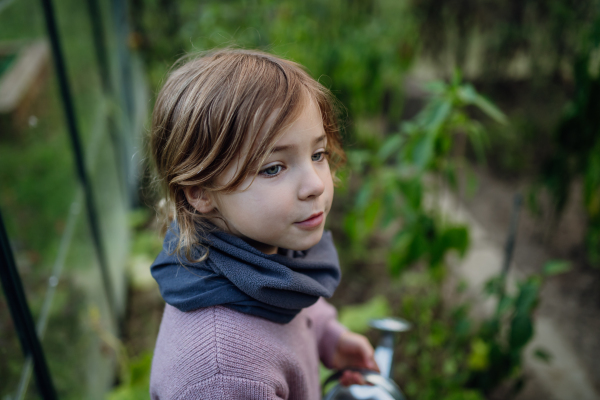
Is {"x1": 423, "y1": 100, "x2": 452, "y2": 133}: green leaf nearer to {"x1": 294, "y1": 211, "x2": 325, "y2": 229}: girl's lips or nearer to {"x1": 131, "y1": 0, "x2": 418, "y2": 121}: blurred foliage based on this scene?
{"x1": 131, "y1": 0, "x2": 418, "y2": 121}: blurred foliage

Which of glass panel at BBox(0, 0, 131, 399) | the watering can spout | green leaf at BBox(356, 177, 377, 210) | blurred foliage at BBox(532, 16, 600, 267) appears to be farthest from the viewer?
green leaf at BBox(356, 177, 377, 210)

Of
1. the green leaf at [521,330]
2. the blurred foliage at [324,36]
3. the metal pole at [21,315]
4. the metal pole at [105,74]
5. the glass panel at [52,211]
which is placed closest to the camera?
the metal pole at [21,315]

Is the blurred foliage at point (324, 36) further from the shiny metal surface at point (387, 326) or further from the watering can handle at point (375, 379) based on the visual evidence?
the watering can handle at point (375, 379)

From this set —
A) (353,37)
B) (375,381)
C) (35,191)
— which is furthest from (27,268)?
(353,37)

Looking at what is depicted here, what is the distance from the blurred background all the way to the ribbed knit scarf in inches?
10.1

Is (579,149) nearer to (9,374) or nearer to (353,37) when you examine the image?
(353,37)

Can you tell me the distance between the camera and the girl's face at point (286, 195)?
0.67 meters

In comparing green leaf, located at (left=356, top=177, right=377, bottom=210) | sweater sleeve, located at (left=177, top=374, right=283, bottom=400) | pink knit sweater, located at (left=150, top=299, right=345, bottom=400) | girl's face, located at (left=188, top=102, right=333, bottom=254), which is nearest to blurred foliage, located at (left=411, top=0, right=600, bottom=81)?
green leaf, located at (left=356, top=177, right=377, bottom=210)

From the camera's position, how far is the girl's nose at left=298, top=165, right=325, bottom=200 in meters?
0.67

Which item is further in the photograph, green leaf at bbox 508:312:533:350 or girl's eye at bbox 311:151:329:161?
green leaf at bbox 508:312:533:350

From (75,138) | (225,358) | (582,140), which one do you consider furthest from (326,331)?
(75,138)

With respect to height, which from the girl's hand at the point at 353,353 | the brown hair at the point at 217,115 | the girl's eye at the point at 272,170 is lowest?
the girl's hand at the point at 353,353

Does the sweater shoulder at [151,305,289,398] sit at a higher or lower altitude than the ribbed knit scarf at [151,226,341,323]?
lower

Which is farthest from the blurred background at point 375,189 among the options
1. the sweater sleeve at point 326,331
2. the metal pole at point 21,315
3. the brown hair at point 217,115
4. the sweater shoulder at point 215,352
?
the sweater sleeve at point 326,331
